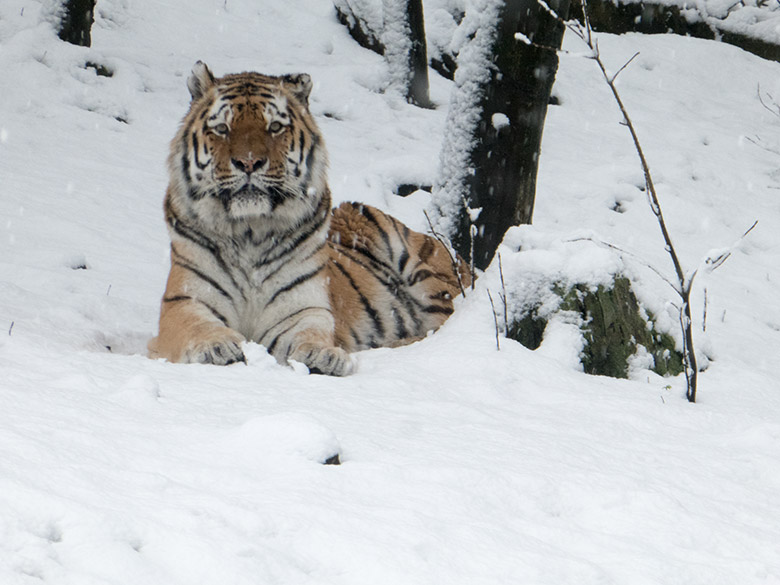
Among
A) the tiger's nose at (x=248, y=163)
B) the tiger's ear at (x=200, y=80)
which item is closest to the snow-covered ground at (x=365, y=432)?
the tiger's nose at (x=248, y=163)

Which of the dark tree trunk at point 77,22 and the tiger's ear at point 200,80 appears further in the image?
the dark tree trunk at point 77,22

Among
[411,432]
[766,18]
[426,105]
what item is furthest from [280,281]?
[766,18]

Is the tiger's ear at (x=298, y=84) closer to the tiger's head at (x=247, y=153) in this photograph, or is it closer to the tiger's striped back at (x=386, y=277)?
the tiger's head at (x=247, y=153)

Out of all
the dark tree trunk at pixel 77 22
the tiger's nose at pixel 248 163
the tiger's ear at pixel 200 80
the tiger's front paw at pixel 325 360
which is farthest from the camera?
the dark tree trunk at pixel 77 22

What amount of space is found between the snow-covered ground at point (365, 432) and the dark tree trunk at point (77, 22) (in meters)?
1.49

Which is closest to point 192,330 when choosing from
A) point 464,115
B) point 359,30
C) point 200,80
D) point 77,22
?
point 200,80

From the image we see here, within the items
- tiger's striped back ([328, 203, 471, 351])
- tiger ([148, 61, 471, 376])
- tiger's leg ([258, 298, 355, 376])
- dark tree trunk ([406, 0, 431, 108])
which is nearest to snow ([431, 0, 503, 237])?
tiger's striped back ([328, 203, 471, 351])

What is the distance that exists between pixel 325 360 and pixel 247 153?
1.04 metres

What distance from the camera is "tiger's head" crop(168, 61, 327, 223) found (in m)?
4.29

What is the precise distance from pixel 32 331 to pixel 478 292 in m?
2.14

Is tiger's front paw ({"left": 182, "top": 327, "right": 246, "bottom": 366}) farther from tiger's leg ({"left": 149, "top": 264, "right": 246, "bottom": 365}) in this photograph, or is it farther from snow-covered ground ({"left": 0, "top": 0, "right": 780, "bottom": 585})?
snow-covered ground ({"left": 0, "top": 0, "right": 780, "bottom": 585})

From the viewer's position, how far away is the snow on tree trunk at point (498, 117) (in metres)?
5.45

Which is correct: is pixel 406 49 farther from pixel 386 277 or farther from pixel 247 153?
pixel 247 153

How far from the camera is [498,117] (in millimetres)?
5527
